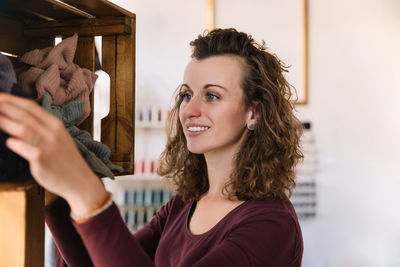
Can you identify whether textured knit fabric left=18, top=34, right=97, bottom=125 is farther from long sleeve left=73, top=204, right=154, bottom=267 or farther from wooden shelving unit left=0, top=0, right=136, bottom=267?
long sleeve left=73, top=204, right=154, bottom=267

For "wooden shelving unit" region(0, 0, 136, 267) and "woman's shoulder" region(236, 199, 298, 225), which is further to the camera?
"woman's shoulder" region(236, 199, 298, 225)

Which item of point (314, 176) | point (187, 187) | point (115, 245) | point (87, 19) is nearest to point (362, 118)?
point (314, 176)

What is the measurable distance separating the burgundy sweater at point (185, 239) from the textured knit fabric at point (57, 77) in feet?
0.66

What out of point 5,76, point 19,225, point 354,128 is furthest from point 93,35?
point 354,128

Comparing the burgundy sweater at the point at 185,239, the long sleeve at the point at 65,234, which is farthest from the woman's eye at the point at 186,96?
the long sleeve at the point at 65,234

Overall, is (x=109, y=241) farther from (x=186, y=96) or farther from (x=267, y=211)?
(x=186, y=96)

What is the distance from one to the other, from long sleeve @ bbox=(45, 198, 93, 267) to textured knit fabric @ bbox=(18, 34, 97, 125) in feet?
0.56

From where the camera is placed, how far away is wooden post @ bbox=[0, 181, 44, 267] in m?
0.54

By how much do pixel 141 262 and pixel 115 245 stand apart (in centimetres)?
6

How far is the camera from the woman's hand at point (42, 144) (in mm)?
409

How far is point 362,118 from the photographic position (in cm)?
287

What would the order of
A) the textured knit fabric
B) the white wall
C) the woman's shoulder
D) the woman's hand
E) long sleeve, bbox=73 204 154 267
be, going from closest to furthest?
1. the woman's hand
2. long sleeve, bbox=73 204 154 267
3. the textured knit fabric
4. the woman's shoulder
5. the white wall

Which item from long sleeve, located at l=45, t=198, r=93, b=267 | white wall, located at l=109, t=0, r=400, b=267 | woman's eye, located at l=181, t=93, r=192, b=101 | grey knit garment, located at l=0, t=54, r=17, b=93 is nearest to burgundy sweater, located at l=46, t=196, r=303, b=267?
long sleeve, located at l=45, t=198, r=93, b=267

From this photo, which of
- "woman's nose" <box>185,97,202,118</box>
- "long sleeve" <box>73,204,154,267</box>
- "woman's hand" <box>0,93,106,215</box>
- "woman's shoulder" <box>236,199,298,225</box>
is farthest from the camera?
"woman's nose" <box>185,97,202,118</box>
